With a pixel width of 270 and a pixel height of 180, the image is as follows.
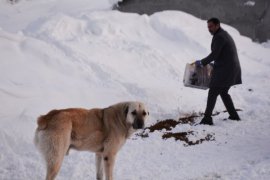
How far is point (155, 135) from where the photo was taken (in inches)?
344

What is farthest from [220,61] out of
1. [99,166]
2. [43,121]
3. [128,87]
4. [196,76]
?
[43,121]

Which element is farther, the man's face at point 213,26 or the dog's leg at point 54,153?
the man's face at point 213,26

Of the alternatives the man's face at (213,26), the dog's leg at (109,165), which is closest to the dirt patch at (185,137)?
the man's face at (213,26)

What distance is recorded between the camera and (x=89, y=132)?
20.7ft

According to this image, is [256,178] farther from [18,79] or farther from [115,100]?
[18,79]

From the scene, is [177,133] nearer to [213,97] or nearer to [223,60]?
[213,97]

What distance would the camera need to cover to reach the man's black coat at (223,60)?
9.02m

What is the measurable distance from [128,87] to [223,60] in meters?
3.04

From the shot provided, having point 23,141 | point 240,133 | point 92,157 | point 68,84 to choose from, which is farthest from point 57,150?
point 68,84

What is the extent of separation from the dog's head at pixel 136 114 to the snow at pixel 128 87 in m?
0.92

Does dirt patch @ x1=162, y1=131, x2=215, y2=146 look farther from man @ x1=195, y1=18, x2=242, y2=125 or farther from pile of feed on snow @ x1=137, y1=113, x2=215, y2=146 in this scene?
man @ x1=195, y1=18, x2=242, y2=125

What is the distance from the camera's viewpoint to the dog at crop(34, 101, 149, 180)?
589 cm

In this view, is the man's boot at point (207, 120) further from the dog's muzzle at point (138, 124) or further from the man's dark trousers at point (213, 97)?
the dog's muzzle at point (138, 124)

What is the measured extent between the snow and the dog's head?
0.92 meters
